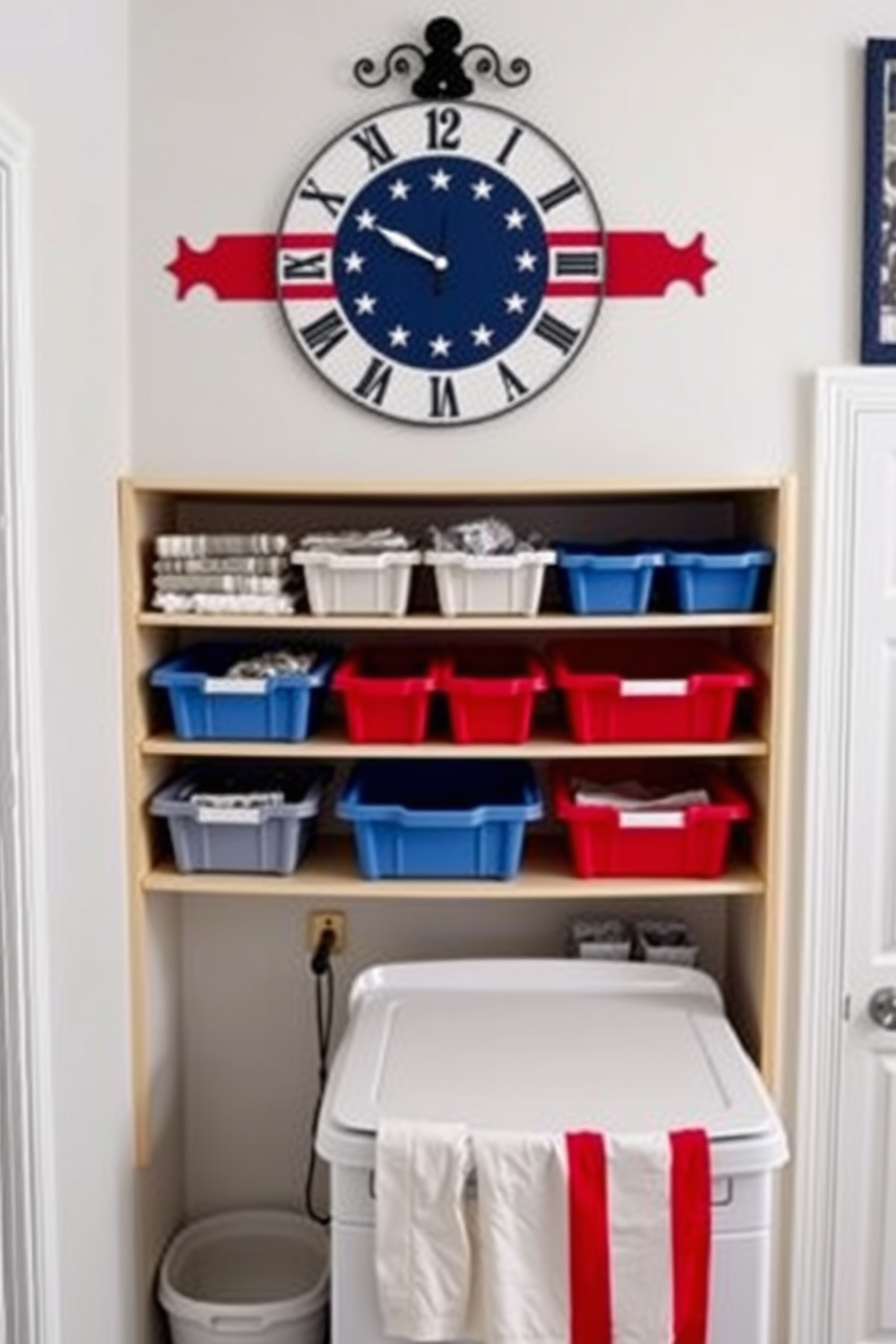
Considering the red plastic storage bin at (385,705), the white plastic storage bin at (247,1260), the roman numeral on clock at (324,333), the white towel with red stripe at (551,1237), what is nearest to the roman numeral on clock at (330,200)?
the roman numeral on clock at (324,333)

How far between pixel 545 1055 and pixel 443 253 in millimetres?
1282

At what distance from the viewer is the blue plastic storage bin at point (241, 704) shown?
205 cm

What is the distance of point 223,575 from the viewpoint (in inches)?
81.7

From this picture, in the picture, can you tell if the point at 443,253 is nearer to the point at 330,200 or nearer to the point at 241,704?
the point at 330,200

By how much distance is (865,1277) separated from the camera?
7.51 feet

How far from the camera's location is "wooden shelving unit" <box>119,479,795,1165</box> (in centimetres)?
205

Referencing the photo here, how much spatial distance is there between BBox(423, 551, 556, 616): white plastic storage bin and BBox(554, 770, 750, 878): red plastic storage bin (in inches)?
13.4

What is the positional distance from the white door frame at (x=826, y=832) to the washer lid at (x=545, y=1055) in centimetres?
22

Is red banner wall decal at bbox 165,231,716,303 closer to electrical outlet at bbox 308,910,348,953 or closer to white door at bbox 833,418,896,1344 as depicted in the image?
white door at bbox 833,418,896,1344

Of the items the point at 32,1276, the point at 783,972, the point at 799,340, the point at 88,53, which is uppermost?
the point at 88,53

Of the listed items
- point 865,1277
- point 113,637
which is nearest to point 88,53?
point 113,637

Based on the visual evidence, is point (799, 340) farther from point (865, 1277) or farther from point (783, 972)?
point (865, 1277)

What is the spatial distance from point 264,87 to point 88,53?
1.11ft

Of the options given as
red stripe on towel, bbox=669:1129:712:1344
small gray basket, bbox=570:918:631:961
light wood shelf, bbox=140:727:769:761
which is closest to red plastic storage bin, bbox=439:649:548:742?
light wood shelf, bbox=140:727:769:761
